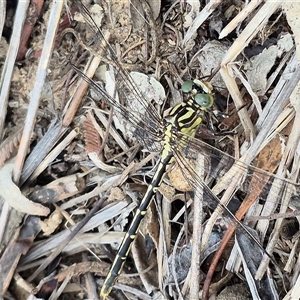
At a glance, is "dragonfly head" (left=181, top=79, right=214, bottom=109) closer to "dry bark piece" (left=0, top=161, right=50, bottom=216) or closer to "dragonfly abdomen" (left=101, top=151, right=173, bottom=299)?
"dragonfly abdomen" (left=101, top=151, right=173, bottom=299)

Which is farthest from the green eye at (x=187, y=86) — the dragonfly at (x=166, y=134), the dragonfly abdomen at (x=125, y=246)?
the dragonfly abdomen at (x=125, y=246)

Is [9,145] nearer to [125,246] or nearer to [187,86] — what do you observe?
[125,246]

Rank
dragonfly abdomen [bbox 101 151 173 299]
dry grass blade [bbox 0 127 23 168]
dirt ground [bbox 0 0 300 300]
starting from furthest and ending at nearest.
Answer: dry grass blade [bbox 0 127 23 168], dragonfly abdomen [bbox 101 151 173 299], dirt ground [bbox 0 0 300 300]

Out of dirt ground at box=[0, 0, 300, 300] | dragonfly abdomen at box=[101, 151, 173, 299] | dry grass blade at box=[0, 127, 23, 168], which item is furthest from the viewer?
dry grass blade at box=[0, 127, 23, 168]

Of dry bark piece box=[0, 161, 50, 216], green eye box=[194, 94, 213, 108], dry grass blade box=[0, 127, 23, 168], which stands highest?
green eye box=[194, 94, 213, 108]

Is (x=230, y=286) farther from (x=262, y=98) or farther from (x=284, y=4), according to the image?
(x=284, y=4)

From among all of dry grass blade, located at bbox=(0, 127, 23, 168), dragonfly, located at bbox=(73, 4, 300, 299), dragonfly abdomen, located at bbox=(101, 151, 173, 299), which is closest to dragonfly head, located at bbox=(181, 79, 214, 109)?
dragonfly, located at bbox=(73, 4, 300, 299)

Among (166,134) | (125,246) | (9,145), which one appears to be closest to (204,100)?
(166,134)

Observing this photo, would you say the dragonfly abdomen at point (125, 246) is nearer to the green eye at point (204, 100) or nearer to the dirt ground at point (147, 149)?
the dirt ground at point (147, 149)

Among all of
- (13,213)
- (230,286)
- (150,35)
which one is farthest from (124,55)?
(230,286)
